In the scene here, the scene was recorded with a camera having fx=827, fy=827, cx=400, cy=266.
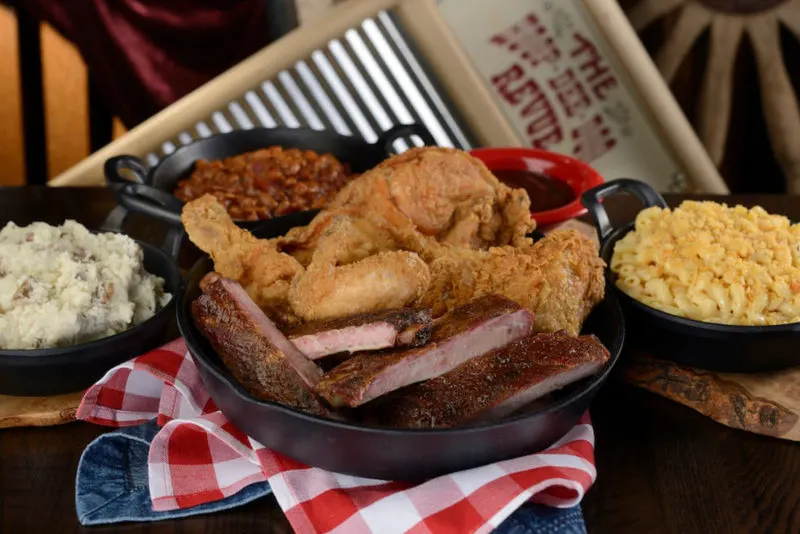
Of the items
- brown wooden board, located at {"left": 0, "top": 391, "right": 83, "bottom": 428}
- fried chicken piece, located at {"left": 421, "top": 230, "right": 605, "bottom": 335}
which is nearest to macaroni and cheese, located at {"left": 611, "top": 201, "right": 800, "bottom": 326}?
fried chicken piece, located at {"left": 421, "top": 230, "right": 605, "bottom": 335}

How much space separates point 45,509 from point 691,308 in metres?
1.27

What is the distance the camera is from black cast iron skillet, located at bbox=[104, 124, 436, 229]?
2232mm

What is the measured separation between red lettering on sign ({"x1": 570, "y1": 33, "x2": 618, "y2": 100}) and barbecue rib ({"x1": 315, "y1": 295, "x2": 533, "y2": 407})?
223cm

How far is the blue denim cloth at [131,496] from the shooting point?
1343 millimetres

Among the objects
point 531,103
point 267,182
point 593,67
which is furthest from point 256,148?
point 593,67

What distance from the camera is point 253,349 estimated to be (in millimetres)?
1425

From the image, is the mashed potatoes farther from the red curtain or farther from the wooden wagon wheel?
the wooden wagon wheel

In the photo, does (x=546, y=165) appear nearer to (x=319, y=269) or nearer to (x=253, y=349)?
(x=319, y=269)

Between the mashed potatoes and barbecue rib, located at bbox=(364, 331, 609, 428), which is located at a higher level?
the mashed potatoes

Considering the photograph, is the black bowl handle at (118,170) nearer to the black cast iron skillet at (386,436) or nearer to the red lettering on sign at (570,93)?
the black cast iron skillet at (386,436)

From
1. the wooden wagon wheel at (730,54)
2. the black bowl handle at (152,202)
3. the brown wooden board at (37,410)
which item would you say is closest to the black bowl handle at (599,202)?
the black bowl handle at (152,202)

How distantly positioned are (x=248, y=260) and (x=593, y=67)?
7.54ft

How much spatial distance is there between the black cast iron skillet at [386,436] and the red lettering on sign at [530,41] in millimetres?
2280

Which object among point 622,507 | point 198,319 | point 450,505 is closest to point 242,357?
point 198,319
